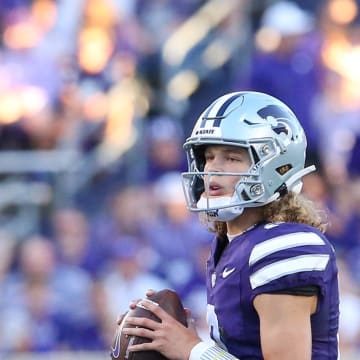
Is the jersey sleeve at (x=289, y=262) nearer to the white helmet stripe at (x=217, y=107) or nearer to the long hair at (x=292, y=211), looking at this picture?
the long hair at (x=292, y=211)

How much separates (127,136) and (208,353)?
4.26 meters

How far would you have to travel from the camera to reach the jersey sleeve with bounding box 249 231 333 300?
2541 mm

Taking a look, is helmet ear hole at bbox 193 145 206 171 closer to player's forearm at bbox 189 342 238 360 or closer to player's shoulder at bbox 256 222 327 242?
player's shoulder at bbox 256 222 327 242

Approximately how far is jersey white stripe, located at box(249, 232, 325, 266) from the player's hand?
0.29 metres

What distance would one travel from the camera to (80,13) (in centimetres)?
718

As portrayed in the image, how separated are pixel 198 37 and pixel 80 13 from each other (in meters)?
1.01

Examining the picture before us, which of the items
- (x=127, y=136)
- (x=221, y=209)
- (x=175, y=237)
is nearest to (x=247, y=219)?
(x=221, y=209)

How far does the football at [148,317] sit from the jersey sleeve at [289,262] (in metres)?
0.32

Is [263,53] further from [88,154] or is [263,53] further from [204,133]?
[204,133]

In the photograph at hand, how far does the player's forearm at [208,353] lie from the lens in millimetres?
2643

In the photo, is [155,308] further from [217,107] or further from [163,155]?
[163,155]

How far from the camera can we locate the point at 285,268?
8.38ft

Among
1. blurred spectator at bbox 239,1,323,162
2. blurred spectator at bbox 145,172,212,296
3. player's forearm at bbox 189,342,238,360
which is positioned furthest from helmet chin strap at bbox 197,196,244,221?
blurred spectator at bbox 239,1,323,162

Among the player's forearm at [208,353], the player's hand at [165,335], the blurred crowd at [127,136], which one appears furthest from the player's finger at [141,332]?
the blurred crowd at [127,136]
